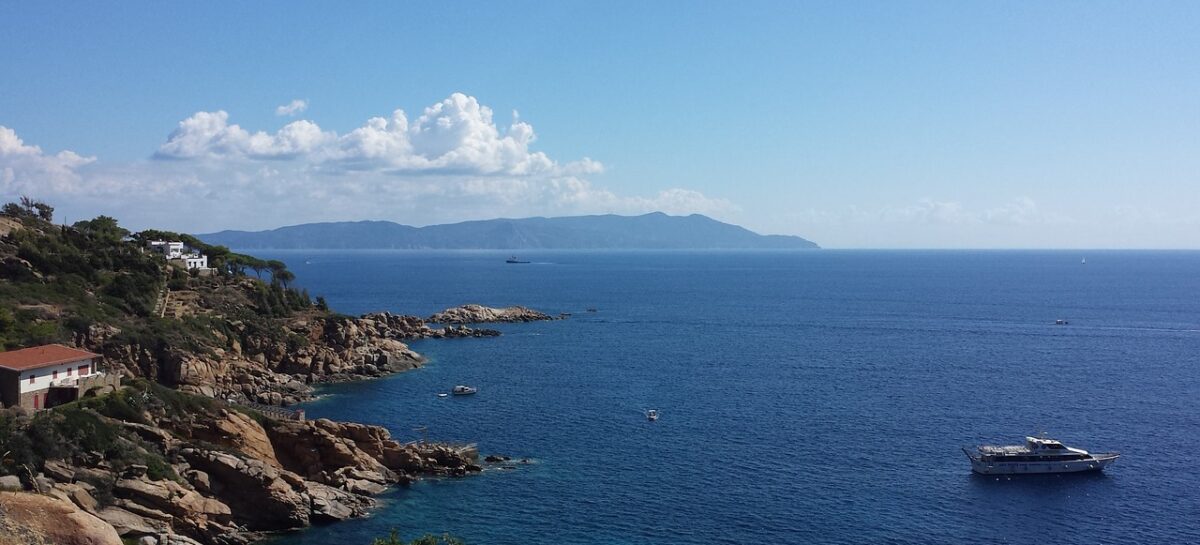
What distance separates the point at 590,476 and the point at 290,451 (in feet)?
64.5

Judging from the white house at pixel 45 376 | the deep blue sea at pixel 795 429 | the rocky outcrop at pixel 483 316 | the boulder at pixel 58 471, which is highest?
the white house at pixel 45 376

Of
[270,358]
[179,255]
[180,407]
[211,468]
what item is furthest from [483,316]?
[211,468]

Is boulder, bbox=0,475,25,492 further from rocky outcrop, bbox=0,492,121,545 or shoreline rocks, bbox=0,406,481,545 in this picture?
rocky outcrop, bbox=0,492,121,545

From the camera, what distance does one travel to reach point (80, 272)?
284 ft

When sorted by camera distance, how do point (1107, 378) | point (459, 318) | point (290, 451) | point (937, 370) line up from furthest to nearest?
point (459, 318) → point (937, 370) → point (1107, 378) → point (290, 451)

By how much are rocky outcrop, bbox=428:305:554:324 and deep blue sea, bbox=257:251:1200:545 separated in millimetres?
15755

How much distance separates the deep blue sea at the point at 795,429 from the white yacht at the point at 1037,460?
88cm

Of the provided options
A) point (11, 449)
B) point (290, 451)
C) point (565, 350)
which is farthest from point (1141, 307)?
point (11, 449)

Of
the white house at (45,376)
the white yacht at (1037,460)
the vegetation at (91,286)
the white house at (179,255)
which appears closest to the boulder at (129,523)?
the white house at (45,376)

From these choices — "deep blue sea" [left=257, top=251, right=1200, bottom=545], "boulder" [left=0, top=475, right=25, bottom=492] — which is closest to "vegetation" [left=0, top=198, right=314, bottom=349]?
"deep blue sea" [left=257, top=251, right=1200, bottom=545]

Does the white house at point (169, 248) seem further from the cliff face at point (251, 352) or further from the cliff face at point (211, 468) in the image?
the cliff face at point (211, 468)

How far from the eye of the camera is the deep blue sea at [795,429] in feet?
160

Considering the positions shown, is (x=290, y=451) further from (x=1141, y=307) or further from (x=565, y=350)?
(x=1141, y=307)

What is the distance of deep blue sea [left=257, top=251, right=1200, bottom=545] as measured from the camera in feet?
160
